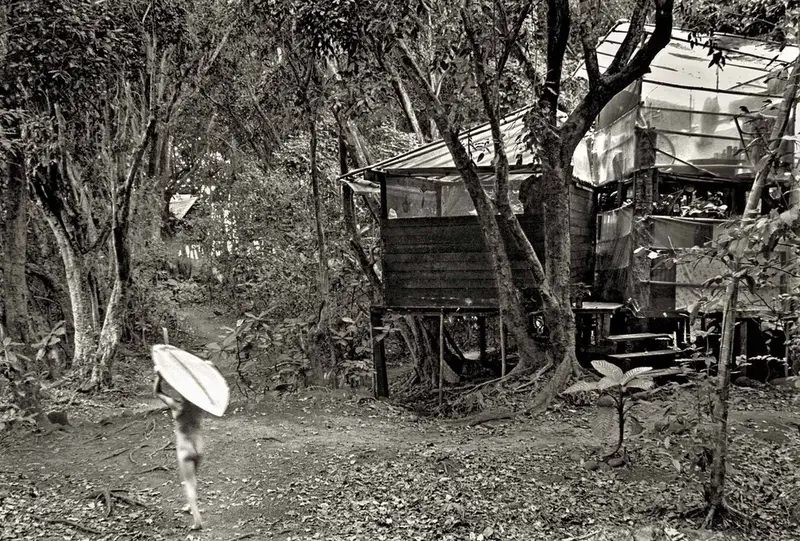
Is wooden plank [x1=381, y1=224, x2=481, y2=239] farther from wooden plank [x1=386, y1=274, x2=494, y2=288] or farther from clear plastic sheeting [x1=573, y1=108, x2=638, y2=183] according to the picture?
clear plastic sheeting [x1=573, y1=108, x2=638, y2=183]

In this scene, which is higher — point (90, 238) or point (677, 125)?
point (677, 125)

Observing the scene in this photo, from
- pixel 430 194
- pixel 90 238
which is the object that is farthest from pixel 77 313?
pixel 430 194

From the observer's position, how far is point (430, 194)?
10.2 m

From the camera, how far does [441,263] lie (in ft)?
31.4

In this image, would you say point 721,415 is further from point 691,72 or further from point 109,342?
point 109,342

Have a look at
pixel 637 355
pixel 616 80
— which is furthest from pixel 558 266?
pixel 616 80

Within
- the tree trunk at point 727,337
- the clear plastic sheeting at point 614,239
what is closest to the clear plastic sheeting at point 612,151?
the clear plastic sheeting at point 614,239

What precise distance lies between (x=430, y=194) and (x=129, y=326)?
8.41 meters

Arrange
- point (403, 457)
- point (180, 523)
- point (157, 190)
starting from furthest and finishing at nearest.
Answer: point (157, 190), point (403, 457), point (180, 523)

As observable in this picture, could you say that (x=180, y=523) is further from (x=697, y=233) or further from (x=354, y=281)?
(x=697, y=233)

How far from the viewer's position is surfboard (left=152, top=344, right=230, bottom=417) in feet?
2.48

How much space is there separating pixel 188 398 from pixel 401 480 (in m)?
5.56

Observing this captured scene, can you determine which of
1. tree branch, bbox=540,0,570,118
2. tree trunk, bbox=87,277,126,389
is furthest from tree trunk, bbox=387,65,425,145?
tree trunk, bbox=87,277,126,389

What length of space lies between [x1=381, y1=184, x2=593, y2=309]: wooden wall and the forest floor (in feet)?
7.26
